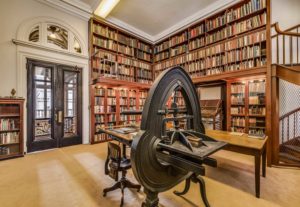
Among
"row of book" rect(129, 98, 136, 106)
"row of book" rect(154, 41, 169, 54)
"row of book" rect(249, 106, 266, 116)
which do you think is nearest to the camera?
"row of book" rect(249, 106, 266, 116)

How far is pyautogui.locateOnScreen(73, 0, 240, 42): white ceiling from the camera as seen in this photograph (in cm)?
437

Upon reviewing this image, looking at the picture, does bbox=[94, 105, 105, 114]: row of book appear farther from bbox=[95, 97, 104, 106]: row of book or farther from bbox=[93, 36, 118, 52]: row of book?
bbox=[93, 36, 118, 52]: row of book

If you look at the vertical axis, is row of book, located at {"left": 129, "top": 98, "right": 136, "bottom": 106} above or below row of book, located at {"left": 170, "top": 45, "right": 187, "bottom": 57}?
below

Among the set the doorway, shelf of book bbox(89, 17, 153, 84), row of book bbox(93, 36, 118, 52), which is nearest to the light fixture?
shelf of book bbox(89, 17, 153, 84)

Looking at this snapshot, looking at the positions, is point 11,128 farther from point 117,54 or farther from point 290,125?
point 290,125

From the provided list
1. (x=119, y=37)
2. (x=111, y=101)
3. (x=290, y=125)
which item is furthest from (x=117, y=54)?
(x=290, y=125)

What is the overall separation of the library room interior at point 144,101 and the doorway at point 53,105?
27 mm

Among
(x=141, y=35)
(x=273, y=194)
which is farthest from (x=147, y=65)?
(x=273, y=194)

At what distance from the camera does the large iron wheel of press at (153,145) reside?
3.12ft

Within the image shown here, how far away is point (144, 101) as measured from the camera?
3.82 meters

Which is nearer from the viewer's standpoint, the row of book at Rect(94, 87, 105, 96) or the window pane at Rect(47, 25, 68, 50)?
the window pane at Rect(47, 25, 68, 50)

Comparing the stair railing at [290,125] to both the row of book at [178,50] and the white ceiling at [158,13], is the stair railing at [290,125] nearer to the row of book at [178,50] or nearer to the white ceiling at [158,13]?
the white ceiling at [158,13]

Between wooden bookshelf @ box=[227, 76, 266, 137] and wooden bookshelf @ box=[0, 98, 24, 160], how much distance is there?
525cm

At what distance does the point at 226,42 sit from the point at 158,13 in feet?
7.87
